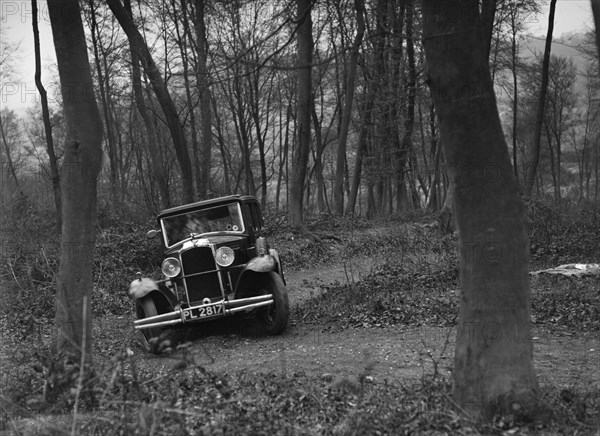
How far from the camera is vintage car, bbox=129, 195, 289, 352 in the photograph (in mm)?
7527

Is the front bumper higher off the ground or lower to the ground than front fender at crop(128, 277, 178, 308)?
lower

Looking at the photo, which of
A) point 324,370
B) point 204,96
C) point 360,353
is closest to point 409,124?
Answer: point 204,96

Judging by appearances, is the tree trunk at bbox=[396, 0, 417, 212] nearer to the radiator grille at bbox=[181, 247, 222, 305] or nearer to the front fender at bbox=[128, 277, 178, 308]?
the radiator grille at bbox=[181, 247, 222, 305]

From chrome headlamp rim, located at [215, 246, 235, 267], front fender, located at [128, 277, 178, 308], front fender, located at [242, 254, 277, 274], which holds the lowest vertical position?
front fender, located at [128, 277, 178, 308]

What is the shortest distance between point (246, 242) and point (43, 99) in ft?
31.2

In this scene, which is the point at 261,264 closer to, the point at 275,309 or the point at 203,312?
the point at 275,309

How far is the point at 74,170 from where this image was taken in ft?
16.7

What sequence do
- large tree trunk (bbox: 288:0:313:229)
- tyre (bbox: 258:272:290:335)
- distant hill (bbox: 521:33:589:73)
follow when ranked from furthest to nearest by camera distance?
large tree trunk (bbox: 288:0:313:229) < distant hill (bbox: 521:33:589:73) < tyre (bbox: 258:272:290:335)

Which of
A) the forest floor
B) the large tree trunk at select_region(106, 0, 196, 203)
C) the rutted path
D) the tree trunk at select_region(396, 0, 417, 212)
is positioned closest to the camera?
the forest floor

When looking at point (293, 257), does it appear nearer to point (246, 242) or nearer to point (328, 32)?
point (246, 242)

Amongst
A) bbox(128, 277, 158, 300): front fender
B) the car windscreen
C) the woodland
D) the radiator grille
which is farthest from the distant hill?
bbox(128, 277, 158, 300): front fender

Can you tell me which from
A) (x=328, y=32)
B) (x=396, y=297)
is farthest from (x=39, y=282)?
(x=328, y=32)

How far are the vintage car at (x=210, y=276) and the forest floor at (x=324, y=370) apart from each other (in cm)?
39

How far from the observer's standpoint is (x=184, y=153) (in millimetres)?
14438
